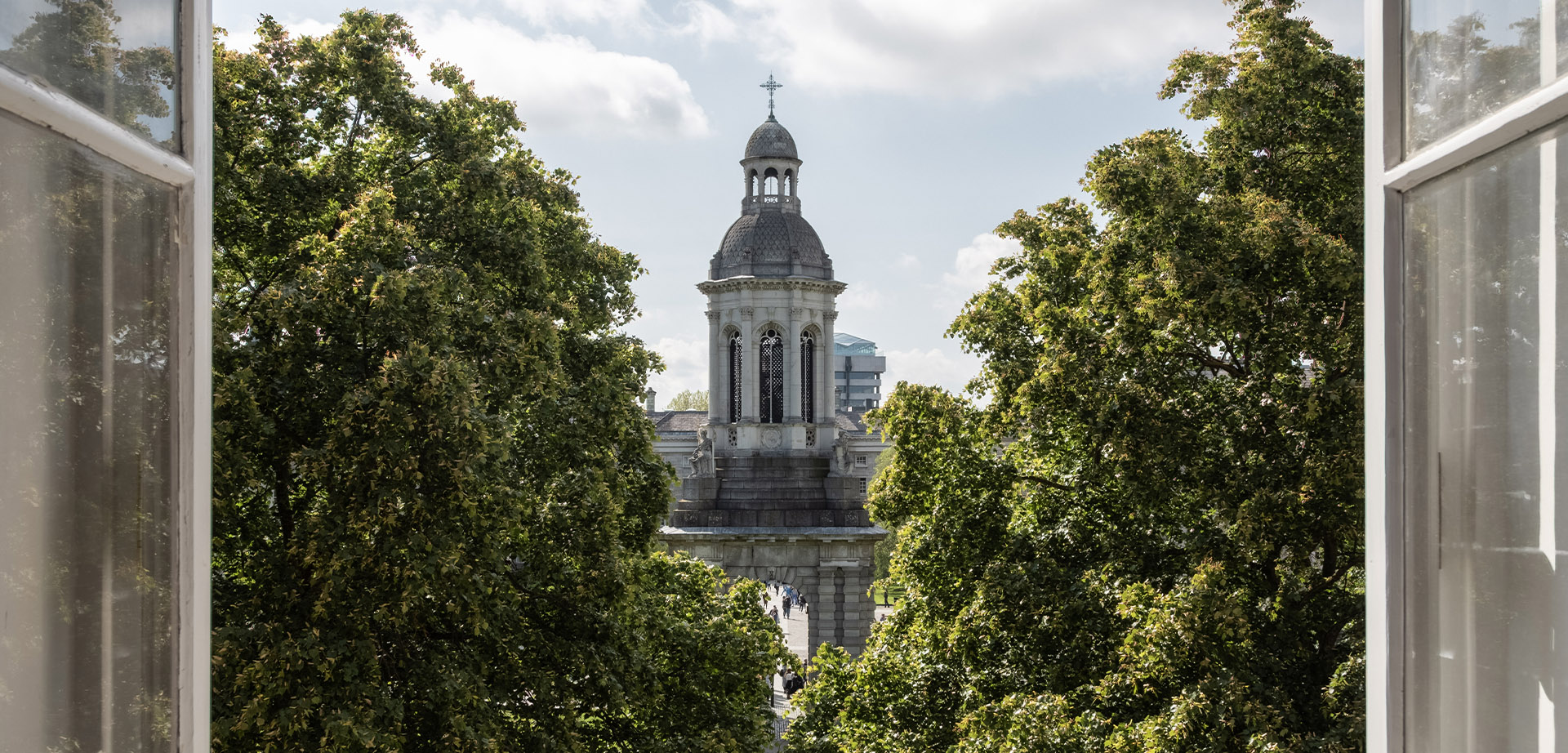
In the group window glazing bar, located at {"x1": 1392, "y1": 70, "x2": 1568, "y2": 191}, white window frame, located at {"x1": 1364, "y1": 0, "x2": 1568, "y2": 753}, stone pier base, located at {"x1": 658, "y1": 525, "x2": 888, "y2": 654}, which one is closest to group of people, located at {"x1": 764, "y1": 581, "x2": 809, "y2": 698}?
stone pier base, located at {"x1": 658, "y1": 525, "x2": 888, "y2": 654}

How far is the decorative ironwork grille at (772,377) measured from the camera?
117 feet

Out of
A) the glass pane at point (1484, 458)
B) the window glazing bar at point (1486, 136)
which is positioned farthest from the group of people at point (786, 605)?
the window glazing bar at point (1486, 136)

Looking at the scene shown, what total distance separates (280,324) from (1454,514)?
8803 mm

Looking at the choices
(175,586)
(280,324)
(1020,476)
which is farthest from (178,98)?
(1020,476)

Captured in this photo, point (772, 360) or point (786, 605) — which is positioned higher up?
point (772, 360)

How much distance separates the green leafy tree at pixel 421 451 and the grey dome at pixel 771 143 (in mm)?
20288

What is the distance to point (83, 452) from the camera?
2699 millimetres

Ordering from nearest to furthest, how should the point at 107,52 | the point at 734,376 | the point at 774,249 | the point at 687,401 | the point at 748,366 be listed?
the point at 107,52 < the point at 774,249 < the point at 748,366 < the point at 734,376 < the point at 687,401

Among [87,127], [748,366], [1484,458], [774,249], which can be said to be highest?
[774,249]

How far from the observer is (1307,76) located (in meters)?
11.7

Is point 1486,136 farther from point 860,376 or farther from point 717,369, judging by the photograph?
point 860,376

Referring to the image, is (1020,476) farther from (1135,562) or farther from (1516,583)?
(1516,583)

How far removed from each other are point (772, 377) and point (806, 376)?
38.9 inches

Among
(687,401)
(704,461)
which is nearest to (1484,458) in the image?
(704,461)
